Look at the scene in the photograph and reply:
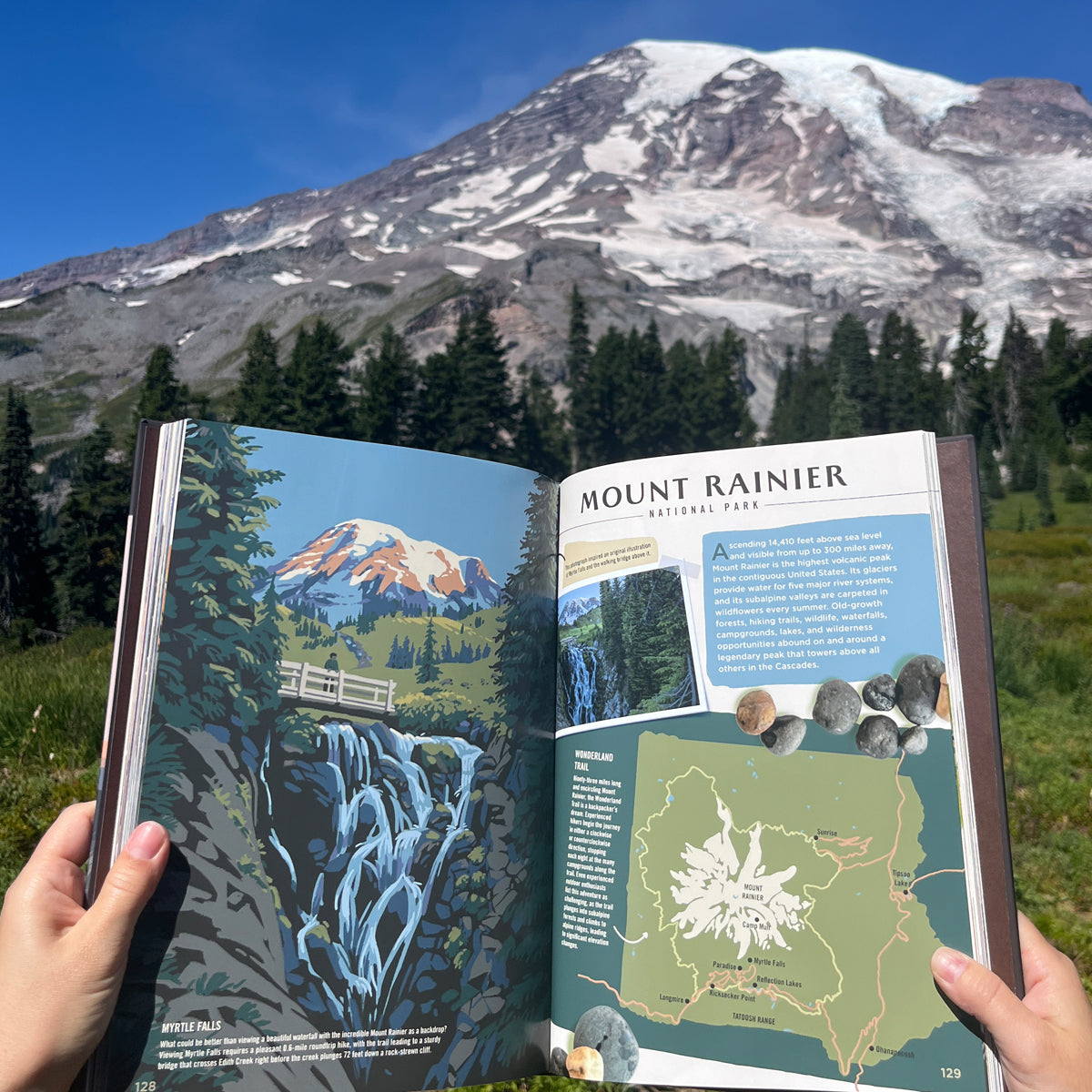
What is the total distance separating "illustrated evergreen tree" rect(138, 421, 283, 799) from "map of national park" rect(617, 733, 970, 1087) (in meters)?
1.03

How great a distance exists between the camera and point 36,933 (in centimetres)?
175

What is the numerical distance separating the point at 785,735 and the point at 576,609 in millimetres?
654

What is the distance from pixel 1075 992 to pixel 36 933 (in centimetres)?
242

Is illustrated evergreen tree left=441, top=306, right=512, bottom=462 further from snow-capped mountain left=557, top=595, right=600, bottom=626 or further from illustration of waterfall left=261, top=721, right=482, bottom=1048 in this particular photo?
illustration of waterfall left=261, top=721, right=482, bottom=1048

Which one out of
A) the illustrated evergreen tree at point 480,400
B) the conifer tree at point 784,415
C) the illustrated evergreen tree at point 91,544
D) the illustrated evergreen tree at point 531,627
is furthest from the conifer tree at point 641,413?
the illustrated evergreen tree at point 531,627

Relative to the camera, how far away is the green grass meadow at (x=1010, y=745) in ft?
12.7

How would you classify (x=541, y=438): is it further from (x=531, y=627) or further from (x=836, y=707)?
(x=836, y=707)

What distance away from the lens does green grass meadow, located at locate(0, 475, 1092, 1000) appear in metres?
3.87

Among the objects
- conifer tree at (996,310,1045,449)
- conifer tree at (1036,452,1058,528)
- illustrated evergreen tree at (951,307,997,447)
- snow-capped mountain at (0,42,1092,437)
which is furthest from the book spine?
snow-capped mountain at (0,42,1092,437)

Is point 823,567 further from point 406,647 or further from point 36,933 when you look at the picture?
point 36,933

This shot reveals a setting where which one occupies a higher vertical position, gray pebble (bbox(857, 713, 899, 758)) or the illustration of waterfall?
gray pebble (bbox(857, 713, 899, 758))

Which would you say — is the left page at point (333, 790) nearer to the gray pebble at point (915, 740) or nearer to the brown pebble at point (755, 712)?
the brown pebble at point (755, 712)

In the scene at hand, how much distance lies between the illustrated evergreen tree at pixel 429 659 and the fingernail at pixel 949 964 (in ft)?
4.50

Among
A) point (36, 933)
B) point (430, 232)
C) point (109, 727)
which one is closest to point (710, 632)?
point (109, 727)
